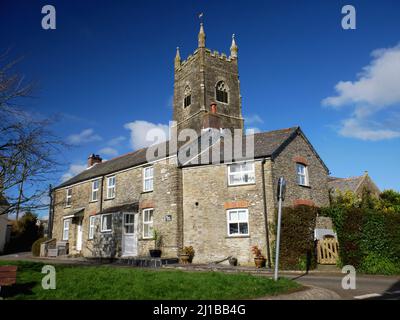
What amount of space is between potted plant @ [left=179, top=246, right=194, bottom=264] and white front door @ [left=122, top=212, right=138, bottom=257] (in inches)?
167

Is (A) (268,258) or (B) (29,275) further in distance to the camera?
(A) (268,258)

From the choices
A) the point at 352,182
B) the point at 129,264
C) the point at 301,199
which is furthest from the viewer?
the point at 352,182

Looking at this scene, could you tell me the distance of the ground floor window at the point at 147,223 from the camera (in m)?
21.3

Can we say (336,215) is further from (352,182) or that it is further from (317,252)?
(352,182)

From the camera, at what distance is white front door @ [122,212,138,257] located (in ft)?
70.9

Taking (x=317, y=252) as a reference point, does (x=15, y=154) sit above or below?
above

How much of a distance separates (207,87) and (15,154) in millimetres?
30636

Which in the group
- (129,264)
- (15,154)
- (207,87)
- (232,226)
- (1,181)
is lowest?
(129,264)

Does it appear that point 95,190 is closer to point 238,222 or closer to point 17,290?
point 238,222

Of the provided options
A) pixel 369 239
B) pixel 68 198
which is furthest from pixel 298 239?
pixel 68 198

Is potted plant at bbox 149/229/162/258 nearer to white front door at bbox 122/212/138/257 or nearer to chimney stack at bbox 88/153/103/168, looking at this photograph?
white front door at bbox 122/212/138/257

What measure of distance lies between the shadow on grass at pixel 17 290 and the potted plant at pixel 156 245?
1041 cm

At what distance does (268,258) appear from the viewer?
17.1 meters
